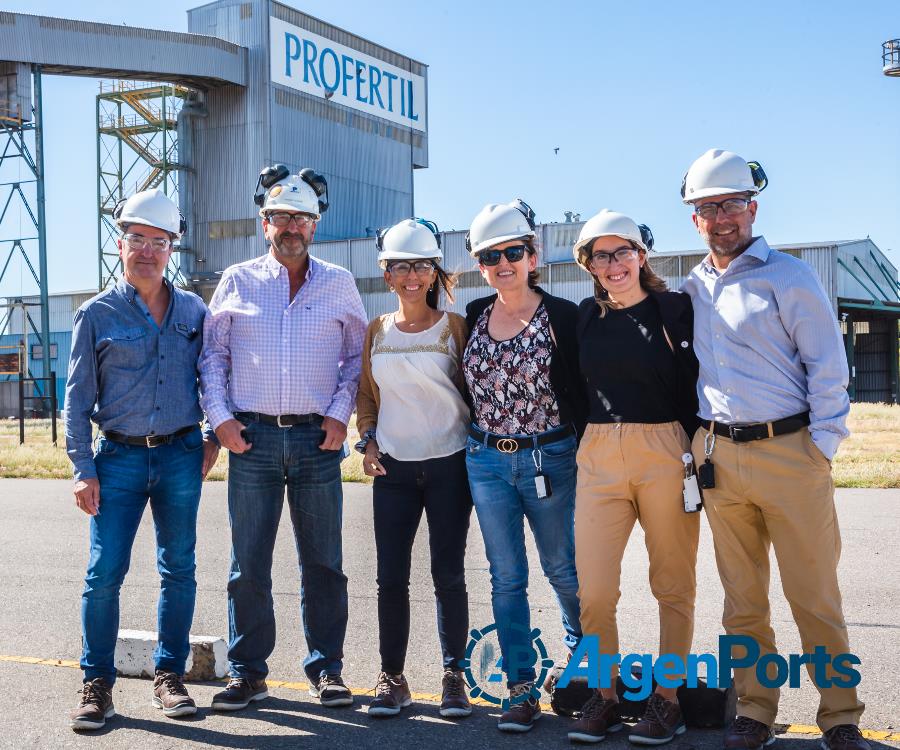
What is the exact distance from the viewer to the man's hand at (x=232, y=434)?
4711 millimetres

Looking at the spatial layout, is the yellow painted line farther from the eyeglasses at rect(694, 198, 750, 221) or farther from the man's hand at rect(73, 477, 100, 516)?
the eyeglasses at rect(694, 198, 750, 221)

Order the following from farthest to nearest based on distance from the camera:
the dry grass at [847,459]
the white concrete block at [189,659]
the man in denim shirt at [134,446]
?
the dry grass at [847,459] → the white concrete block at [189,659] → the man in denim shirt at [134,446]

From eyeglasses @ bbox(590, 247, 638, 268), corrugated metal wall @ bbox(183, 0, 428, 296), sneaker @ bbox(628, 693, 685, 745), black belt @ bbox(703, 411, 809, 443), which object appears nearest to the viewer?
black belt @ bbox(703, 411, 809, 443)

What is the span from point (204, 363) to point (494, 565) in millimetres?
1746

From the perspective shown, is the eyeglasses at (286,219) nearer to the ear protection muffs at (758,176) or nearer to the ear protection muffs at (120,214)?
the ear protection muffs at (120,214)

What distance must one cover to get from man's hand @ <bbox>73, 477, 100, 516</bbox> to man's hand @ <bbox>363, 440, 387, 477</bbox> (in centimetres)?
127

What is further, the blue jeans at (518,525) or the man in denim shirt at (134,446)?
the man in denim shirt at (134,446)

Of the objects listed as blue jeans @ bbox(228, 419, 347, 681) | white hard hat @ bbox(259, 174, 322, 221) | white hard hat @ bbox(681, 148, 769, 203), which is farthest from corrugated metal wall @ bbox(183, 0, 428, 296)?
white hard hat @ bbox(681, 148, 769, 203)

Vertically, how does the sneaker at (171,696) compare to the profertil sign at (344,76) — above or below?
below

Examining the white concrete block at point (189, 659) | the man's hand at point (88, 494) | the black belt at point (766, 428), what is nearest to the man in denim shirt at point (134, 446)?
the man's hand at point (88, 494)

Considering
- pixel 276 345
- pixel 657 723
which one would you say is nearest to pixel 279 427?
pixel 276 345

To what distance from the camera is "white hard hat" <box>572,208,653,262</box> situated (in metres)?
4.30

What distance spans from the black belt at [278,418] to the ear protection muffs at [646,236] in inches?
70.6

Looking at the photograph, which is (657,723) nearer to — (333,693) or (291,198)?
(333,693)
